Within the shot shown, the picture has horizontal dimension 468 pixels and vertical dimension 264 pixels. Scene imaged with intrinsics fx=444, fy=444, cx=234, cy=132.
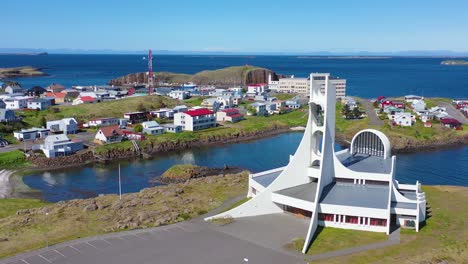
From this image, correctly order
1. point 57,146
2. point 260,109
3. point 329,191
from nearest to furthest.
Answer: point 329,191 → point 57,146 → point 260,109

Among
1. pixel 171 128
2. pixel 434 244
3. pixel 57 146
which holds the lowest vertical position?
pixel 434 244

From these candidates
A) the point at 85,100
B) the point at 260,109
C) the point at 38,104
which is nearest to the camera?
the point at 38,104

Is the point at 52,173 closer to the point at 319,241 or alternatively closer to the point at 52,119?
the point at 52,119

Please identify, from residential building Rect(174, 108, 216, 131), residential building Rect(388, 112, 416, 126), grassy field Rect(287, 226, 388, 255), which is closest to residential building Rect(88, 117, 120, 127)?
residential building Rect(174, 108, 216, 131)

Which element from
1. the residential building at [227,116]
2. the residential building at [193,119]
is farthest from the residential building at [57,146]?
the residential building at [227,116]

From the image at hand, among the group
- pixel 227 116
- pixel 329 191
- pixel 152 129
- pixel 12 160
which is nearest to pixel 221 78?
pixel 227 116

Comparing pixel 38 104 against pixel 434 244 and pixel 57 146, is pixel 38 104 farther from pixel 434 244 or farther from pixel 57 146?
pixel 434 244
